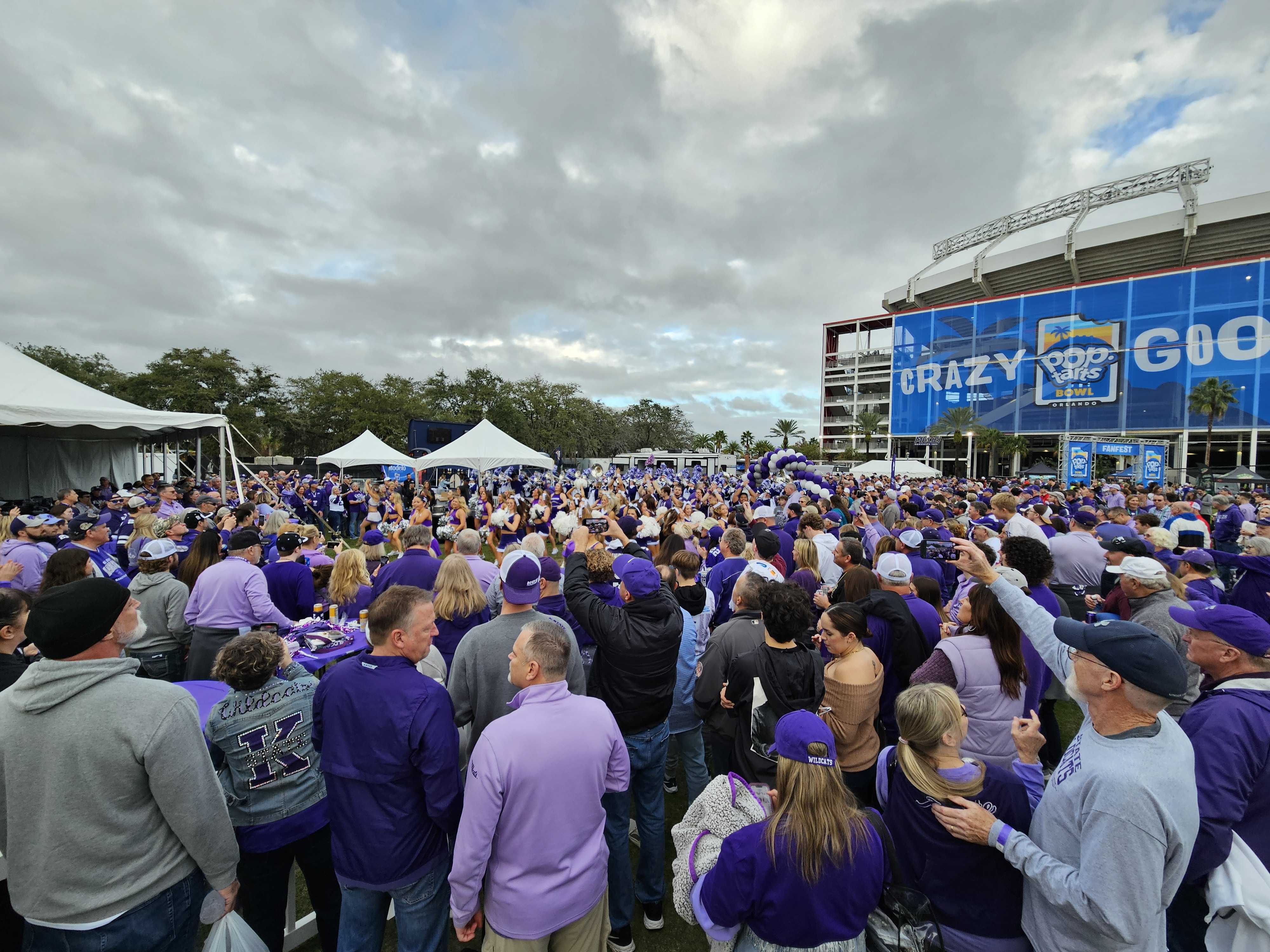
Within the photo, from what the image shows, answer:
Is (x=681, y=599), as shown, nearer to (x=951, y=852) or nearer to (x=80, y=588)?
(x=951, y=852)

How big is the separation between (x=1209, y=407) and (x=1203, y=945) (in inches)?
2117

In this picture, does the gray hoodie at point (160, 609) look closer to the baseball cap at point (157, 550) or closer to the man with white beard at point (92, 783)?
the baseball cap at point (157, 550)

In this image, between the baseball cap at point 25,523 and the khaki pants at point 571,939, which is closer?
the khaki pants at point 571,939

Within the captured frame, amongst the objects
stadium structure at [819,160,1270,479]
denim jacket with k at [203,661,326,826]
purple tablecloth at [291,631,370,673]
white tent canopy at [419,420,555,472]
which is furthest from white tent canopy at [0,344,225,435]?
stadium structure at [819,160,1270,479]

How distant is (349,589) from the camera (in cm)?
475

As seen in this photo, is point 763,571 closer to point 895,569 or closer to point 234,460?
point 895,569

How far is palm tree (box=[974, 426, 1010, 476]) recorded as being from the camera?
48.2 metres

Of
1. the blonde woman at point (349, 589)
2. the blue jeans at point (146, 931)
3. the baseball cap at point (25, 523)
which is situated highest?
the baseball cap at point (25, 523)

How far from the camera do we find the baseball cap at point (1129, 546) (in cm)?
467

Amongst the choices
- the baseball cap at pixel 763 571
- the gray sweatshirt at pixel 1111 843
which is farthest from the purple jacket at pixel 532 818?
the baseball cap at pixel 763 571

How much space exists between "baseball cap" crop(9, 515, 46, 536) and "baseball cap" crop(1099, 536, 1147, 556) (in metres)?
10.2

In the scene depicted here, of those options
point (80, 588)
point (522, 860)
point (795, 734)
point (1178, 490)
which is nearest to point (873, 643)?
point (795, 734)

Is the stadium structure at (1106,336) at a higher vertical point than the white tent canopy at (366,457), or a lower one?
higher

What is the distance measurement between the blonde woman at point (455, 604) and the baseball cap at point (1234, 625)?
3693 mm
